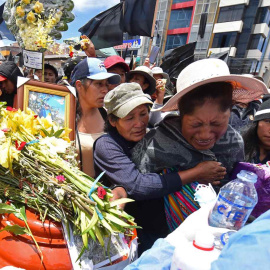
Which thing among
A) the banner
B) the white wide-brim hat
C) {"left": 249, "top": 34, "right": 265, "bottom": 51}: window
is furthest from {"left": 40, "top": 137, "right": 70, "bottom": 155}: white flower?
{"left": 249, "top": 34, "right": 265, "bottom": 51}: window

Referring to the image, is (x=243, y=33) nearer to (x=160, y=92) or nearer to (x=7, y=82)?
(x=160, y=92)

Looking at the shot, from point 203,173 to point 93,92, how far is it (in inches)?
47.1

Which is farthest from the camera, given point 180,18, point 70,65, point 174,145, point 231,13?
point 180,18

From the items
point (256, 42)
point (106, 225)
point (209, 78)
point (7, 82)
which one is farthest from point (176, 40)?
point (106, 225)

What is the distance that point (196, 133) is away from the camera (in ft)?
4.09

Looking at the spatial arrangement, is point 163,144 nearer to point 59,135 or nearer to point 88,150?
point 59,135

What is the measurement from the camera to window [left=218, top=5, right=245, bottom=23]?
2433 centimetres

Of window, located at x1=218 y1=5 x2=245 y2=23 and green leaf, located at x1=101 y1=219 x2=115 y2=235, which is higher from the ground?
window, located at x1=218 y1=5 x2=245 y2=23

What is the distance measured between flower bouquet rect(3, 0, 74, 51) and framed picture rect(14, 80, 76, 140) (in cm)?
56

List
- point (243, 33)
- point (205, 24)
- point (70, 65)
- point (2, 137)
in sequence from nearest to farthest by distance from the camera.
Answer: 1. point (2, 137)
2. point (70, 65)
3. point (205, 24)
4. point (243, 33)

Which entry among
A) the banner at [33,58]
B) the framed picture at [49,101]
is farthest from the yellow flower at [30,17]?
the framed picture at [49,101]

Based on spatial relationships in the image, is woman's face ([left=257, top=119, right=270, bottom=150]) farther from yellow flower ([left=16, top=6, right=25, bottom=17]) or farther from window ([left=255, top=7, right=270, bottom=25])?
window ([left=255, top=7, right=270, bottom=25])

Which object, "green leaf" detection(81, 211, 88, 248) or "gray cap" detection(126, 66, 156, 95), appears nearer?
"green leaf" detection(81, 211, 88, 248)

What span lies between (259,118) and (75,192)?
1789 mm
